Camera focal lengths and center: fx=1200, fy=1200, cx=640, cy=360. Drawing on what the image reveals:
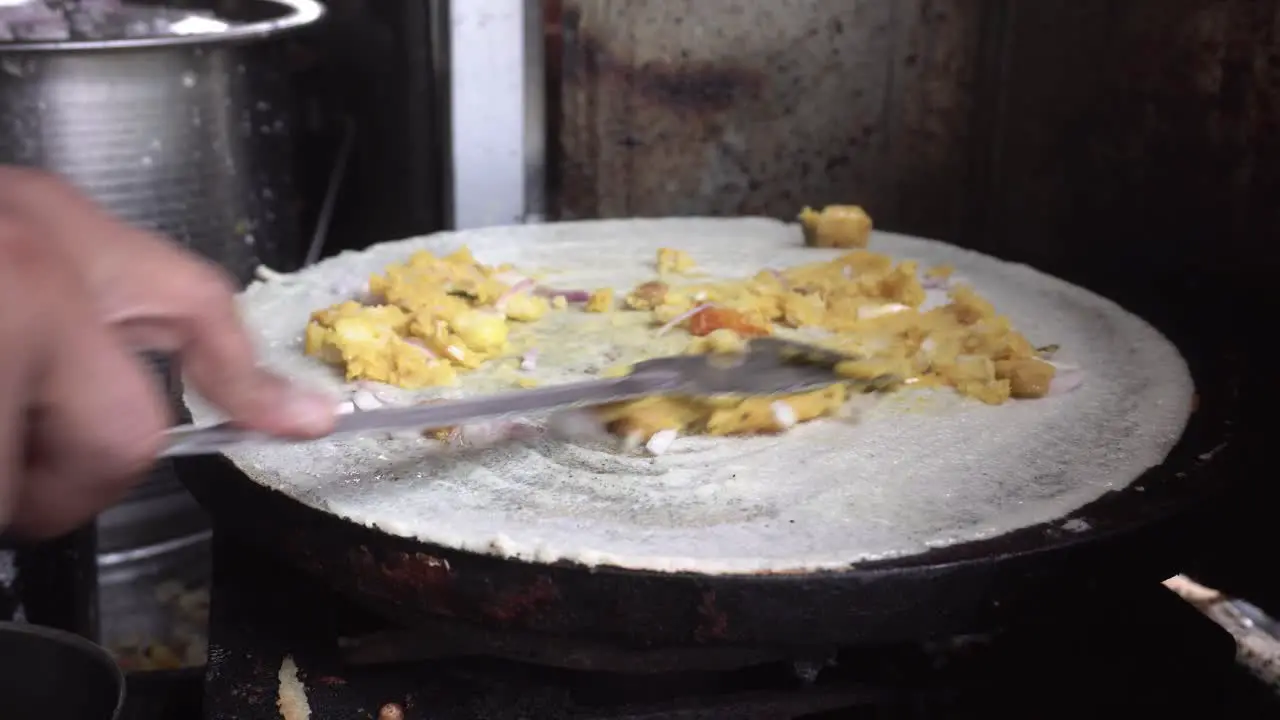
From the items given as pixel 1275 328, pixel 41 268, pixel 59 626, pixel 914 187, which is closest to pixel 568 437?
pixel 41 268

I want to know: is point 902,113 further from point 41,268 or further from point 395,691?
point 41,268

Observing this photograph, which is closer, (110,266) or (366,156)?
(110,266)

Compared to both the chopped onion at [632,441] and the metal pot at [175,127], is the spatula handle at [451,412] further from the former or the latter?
the metal pot at [175,127]

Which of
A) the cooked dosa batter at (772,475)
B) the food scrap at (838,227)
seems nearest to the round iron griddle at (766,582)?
the cooked dosa batter at (772,475)

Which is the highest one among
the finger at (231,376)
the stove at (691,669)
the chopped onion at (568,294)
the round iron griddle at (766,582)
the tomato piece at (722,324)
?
the finger at (231,376)

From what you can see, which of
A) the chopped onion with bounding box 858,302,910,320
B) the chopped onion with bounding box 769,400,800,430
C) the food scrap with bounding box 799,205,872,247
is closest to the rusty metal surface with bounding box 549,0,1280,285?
the food scrap with bounding box 799,205,872,247

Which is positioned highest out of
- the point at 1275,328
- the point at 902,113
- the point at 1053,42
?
the point at 1053,42
